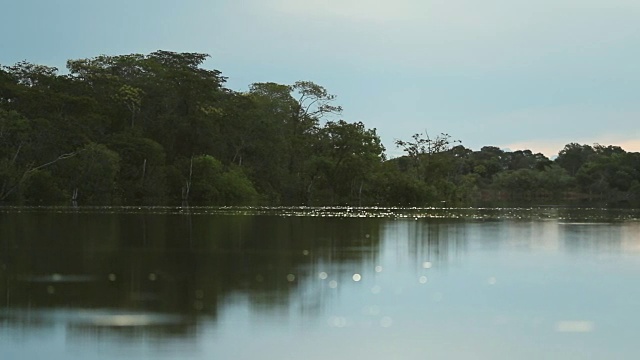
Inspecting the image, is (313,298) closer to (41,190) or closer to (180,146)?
(41,190)

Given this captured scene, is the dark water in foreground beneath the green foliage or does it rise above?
beneath

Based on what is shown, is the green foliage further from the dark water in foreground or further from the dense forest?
the dark water in foreground

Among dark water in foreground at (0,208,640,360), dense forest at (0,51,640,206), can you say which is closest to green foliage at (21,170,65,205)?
dense forest at (0,51,640,206)

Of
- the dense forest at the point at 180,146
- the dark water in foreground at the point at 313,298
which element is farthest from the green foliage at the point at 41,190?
the dark water in foreground at the point at 313,298

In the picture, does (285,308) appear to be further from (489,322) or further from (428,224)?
(428,224)

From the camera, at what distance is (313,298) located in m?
13.5

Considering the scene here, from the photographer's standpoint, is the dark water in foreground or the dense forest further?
the dense forest

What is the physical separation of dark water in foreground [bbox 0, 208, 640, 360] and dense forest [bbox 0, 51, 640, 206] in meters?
34.8

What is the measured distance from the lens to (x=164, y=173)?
65875 millimetres

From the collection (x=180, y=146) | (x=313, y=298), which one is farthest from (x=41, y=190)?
(x=313, y=298)

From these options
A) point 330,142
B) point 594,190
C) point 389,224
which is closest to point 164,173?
point 330,142

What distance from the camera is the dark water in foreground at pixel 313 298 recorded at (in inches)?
399

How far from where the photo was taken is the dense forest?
193 feet

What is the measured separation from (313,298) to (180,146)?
57898 mm
